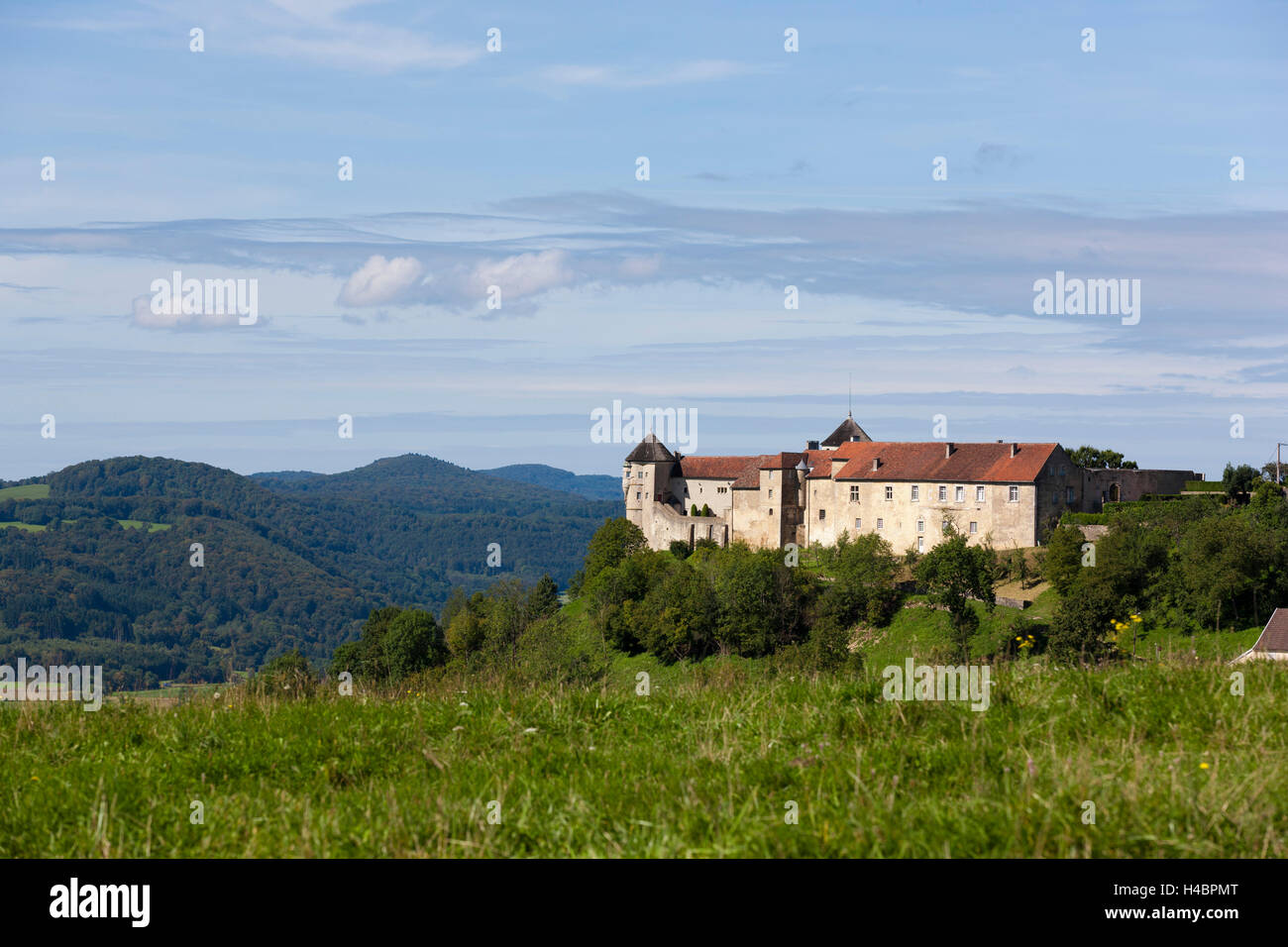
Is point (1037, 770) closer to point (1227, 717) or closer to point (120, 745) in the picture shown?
point (1227, 717)

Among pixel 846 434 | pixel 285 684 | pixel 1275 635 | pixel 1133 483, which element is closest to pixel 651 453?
pixel 846 434

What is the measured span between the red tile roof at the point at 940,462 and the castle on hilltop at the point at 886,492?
0.30 feet

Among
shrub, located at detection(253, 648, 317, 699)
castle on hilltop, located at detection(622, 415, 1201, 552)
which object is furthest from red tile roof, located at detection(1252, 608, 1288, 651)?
shrub, located at detection(253, 648, 317, 699)

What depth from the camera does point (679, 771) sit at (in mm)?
7004

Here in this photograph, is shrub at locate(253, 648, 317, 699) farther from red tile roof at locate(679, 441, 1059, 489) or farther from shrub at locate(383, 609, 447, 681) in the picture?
shrub at locate(383, 609, 447, 681)

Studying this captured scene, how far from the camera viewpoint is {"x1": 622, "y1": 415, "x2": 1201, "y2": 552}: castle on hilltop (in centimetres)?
8650

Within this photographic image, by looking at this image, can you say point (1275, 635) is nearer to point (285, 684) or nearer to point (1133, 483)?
point (1133, 483)

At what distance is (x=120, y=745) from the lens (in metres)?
8.66

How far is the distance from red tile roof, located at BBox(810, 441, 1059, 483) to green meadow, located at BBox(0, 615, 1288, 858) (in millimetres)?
79828

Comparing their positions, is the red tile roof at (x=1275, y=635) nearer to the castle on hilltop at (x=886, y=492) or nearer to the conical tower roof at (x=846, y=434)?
the castle on hilltop at (x=886, y=492)

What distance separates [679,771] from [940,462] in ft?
290

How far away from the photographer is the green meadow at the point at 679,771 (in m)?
5.62
